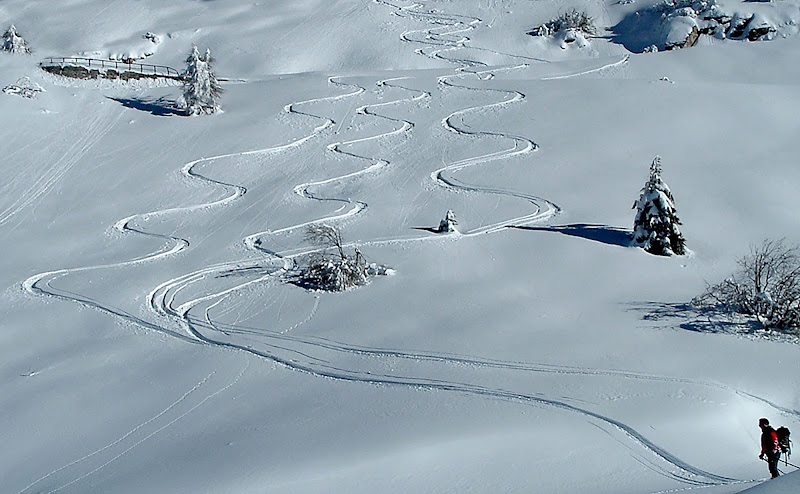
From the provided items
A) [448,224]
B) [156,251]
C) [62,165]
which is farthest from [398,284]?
[62,165]

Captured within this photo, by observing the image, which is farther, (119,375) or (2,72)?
(2,72)

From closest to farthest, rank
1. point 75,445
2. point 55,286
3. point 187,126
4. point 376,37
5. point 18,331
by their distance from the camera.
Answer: point 75,445 → point 18,331 → point 55,286 → point 187,126 → point 376,37

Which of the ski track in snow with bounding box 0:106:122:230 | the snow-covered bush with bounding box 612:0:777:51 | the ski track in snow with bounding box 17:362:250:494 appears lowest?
the ski track in snow with bounding box 17:362:250:494

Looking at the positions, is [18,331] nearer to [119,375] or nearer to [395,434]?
[119,375]

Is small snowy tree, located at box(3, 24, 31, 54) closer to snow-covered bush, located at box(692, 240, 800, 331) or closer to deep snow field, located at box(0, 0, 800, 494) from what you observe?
deep snow field, located at box(0, 0, 800, 494)

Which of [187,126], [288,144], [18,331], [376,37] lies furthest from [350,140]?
[376,37]

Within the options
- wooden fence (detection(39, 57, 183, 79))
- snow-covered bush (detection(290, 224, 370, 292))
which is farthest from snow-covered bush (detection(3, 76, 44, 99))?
snow-covered bush (detection(290, 224, 370, 292))

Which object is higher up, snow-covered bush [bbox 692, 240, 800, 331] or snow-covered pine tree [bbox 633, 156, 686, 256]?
snow-covered pine tree [bbox 633, 156, 686, 256]
